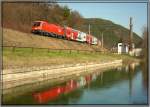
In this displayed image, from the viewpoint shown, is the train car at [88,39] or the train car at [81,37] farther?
the train car at [88,39]

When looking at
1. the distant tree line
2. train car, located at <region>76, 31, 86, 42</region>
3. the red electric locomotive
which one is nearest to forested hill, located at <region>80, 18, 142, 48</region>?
the red electric locomotive

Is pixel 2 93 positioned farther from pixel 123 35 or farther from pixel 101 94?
pixel 123 35

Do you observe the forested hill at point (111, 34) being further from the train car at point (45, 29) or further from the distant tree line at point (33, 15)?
the train car at point (45, 29)

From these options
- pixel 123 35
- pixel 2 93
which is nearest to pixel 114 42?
pixel 123 35

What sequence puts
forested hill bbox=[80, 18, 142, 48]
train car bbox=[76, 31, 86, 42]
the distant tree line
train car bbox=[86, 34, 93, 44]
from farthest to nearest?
forested hill bbox=[80, 18, 142, 48]
train car bbox=[86, 34, 93, 44]
train car bbox=[76, 31, 86, 42]
the distant tree line

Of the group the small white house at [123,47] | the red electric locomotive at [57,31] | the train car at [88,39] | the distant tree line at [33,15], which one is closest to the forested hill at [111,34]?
the small white house at [123,47]

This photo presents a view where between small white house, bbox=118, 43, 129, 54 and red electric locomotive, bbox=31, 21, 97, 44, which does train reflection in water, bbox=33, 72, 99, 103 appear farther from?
small white house, bbox=118, 43, 129, 54

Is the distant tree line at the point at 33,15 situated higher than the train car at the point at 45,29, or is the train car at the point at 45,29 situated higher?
the distant tree line at the point at 33,15

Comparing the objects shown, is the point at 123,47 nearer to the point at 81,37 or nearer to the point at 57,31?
the point at 81,37

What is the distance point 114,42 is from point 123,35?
27.4 ft

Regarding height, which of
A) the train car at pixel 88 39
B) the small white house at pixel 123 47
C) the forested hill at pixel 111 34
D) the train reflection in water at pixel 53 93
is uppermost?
the forested hill at pixel 111 34

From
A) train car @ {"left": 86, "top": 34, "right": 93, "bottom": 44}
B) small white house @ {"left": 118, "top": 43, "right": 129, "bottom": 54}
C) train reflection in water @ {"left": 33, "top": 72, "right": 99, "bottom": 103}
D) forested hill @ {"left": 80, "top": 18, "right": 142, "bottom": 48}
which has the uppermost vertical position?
forested hill @ {"left": 80, "top": 18, "right": 142, "bottom": 48}

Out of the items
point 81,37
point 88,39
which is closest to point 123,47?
point 88,39

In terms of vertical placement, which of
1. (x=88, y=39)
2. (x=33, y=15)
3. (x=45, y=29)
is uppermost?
(x=33, y=15)
